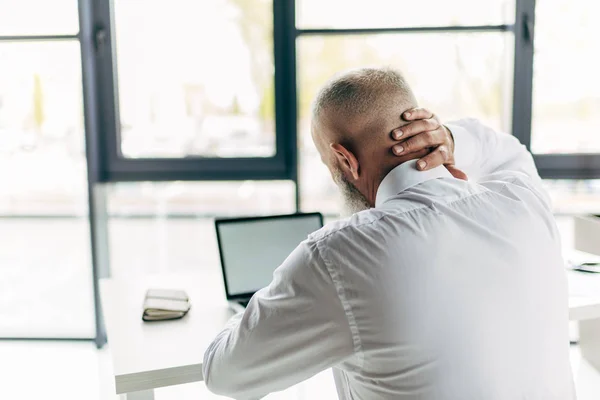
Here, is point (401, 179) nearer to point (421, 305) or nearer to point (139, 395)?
point (421, 305)

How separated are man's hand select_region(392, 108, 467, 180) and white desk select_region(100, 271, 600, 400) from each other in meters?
0.78

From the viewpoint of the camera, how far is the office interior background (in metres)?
3.13

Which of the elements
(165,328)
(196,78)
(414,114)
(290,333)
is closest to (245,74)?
(196,78)

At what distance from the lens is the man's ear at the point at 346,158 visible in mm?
1078

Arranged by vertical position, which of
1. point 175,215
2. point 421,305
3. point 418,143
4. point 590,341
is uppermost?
point 418,143

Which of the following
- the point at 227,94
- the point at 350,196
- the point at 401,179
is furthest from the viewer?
the point at 227,94

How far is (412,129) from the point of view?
3.48 feet

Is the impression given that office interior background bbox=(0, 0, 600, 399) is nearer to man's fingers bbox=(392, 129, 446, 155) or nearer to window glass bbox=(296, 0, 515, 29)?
window glass bbox=(296, 0, 515, 29)

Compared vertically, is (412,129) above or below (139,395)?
above

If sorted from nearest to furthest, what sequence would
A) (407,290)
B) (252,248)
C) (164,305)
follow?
(407,290) → (164,305) → (252,248)

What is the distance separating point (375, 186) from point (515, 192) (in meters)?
0.26

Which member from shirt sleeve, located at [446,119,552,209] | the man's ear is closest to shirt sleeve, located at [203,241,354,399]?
the man's ear

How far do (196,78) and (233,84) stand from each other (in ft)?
0.70

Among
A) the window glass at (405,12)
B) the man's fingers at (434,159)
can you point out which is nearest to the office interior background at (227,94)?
the window glass at (405,12)
